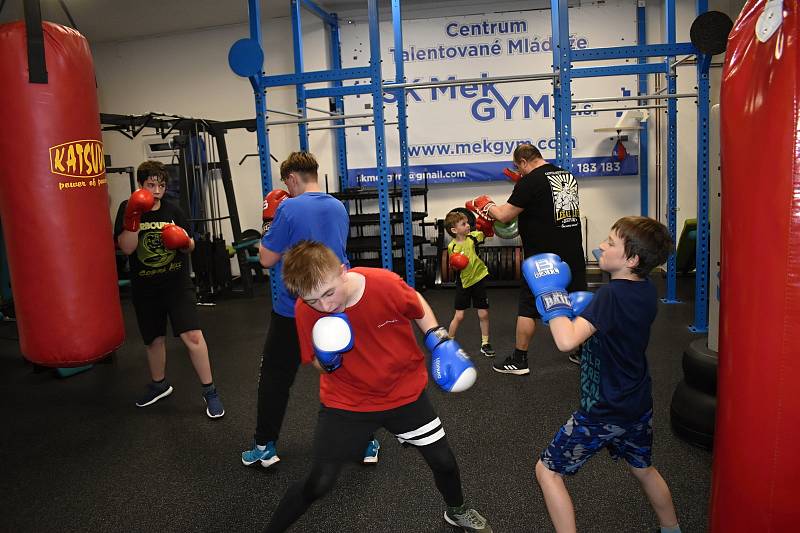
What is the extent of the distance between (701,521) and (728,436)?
904mm

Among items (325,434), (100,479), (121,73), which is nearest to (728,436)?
(325,434)

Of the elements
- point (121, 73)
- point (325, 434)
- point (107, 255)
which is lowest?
point (325, 434)

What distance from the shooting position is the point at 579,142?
7.12 meters

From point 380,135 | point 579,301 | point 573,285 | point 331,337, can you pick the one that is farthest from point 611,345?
point 380,135

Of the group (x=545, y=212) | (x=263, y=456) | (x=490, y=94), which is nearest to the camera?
(x=263, y=456)

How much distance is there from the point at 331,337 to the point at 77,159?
1460 millimetres

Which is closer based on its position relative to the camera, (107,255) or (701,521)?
(701,521)

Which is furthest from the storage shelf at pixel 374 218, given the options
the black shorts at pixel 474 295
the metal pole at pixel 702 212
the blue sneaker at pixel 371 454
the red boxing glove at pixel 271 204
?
the blue sneaker at pixel 371 454

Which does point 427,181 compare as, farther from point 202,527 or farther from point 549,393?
point 202,527

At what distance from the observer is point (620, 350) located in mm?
1661

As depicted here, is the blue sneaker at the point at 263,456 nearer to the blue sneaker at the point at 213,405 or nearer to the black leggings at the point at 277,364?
the black leggings at the point at 277,364

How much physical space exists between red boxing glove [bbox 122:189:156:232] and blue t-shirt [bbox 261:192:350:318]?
0.93 metres

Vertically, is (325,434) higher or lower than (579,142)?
lower

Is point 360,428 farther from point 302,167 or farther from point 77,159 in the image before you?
point 77,159
